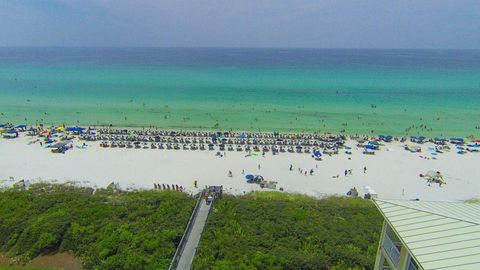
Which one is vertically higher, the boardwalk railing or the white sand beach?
the white sand beach

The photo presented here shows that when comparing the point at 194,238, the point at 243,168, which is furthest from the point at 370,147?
the point at 194,238

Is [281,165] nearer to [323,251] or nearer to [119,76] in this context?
[323,251]

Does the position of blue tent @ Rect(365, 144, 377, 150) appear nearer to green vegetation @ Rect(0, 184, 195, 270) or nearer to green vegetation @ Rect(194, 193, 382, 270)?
green vegetation @ Rect(194, 193, 382, 270)

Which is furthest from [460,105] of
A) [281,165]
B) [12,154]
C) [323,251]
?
[12,154]

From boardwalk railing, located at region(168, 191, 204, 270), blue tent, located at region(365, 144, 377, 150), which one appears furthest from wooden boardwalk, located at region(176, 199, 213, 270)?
blue tent, located at region(365, 144, 377, 150)

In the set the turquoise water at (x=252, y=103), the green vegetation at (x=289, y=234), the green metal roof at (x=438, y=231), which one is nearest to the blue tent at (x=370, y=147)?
the turquoise water at (x=252, y=103)

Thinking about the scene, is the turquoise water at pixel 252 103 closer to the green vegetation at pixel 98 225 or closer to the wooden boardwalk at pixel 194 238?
the green vegetation at pixel 98 225

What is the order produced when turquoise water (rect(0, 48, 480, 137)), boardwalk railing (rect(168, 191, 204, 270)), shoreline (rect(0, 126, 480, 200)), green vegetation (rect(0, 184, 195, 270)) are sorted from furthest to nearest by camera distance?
turquoise water (rect(0, 48, 480, 137)) → shoreline (rect(0, 126, 480, 200)) → green vegetation (rect(0, 184, 195, 270)) → boardwalk railing (rect(168, 191, 204, 270))

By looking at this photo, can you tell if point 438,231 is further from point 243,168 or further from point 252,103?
point 252,103
